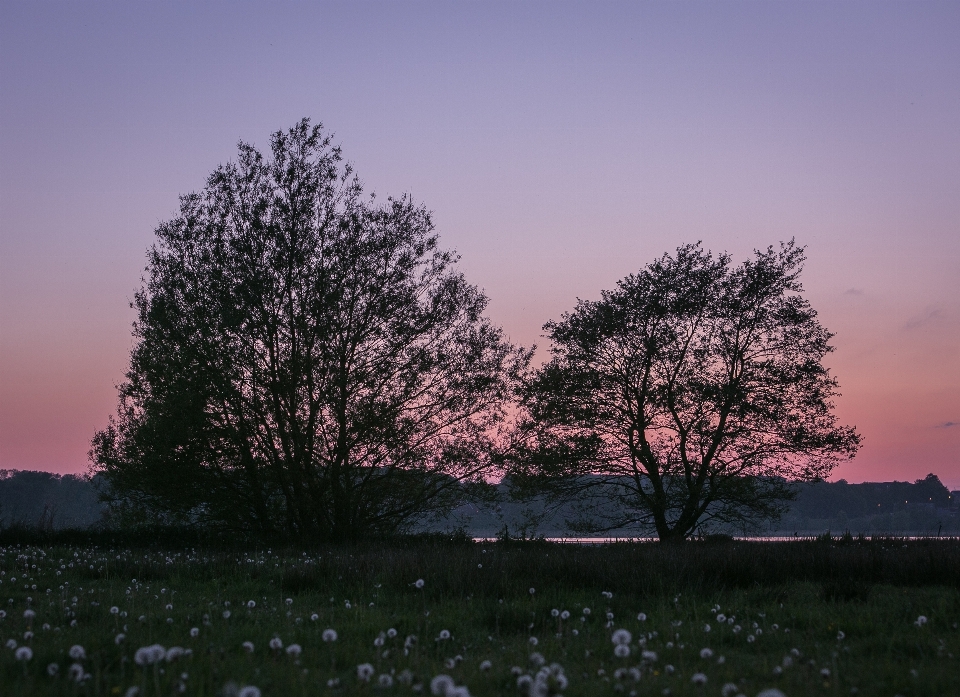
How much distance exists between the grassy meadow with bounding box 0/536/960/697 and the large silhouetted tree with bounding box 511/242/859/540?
11905mm

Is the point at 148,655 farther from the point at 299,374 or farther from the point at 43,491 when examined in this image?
the point at 43,491

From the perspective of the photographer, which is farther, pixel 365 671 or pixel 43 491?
pixel 43 491

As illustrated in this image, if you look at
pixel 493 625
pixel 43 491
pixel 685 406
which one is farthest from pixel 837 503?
pixel 43 491

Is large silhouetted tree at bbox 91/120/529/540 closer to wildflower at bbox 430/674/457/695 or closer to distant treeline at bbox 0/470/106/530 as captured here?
wildflower at bbox 430/674/457/695

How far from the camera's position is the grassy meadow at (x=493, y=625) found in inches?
170

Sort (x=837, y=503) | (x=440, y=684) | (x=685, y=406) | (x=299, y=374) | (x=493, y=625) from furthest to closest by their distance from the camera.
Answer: (x=837, y=503) → (x=685, y=406) → (x=299, y=374) → (x=493, y=625) → (x=440, y=684)

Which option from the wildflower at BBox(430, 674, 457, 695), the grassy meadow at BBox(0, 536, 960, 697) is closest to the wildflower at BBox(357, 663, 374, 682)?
the grassy meadow at BBox(0, 536, 960, 697)

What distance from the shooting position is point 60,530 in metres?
24.2

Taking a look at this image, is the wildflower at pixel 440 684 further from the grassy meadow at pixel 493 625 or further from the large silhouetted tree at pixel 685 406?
the large silhouetted tree at pixel 685 406

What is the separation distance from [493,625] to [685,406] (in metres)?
18.9

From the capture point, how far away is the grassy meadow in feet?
14.1

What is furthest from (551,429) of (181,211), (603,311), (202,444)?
(181,211)

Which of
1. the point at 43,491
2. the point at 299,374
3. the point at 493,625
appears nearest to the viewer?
the point at 493,625

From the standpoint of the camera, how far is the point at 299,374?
65.2 ft
